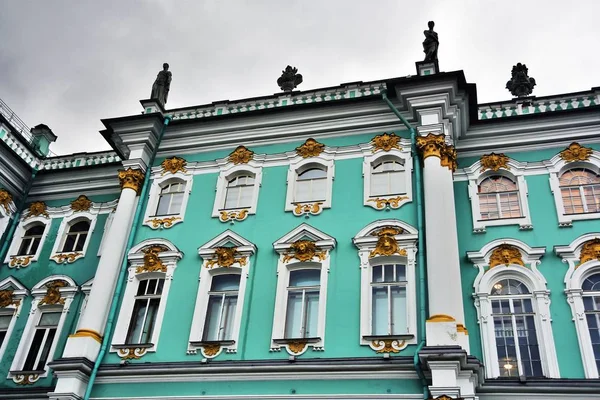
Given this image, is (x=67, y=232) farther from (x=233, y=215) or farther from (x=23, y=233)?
(x=233, y=215)

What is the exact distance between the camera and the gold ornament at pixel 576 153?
18672 mm

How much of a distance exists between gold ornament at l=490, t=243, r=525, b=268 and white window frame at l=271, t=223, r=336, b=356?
4.21m

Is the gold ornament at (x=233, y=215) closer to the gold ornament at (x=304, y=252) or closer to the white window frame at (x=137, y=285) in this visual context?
the white window frame at (x=137, y=285)

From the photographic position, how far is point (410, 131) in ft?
63.5

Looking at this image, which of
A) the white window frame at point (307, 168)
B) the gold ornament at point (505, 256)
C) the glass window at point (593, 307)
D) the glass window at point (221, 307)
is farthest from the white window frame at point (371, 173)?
the glass window at point (593, 307)

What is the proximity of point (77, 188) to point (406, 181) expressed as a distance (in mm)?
11965

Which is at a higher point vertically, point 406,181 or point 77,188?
point 77,188

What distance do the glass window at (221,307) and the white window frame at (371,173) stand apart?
4.29m

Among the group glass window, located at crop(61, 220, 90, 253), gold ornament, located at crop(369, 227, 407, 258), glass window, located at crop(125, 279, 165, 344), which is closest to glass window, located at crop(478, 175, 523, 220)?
gold ornament, located at crop(369, 227, 407, 258)

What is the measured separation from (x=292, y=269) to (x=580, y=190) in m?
8.22

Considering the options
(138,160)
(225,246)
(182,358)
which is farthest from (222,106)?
(182,358)

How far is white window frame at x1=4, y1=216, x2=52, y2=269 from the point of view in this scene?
72.7 feet

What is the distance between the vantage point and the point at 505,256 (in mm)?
17219

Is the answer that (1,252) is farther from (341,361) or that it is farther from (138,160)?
(341,361)
